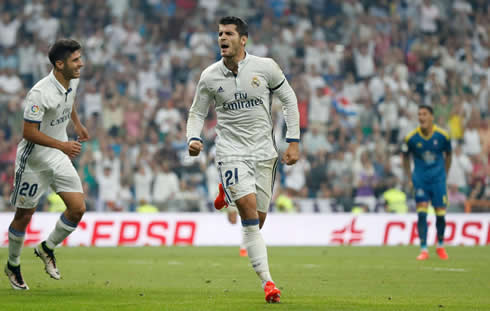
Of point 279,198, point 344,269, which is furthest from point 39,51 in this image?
point 344,269

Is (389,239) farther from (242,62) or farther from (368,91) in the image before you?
(242,62)

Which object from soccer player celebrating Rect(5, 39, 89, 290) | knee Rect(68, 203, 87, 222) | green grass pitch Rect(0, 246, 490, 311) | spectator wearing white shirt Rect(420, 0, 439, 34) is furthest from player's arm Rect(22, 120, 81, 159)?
spectator wearing white shirt Rect(420, 0, 439, 34)

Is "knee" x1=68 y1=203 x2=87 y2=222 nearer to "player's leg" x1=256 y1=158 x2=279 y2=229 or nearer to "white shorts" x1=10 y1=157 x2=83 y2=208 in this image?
"white shorts" x1=10 y1=157 x2=83 y2=208

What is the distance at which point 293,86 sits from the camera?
26.7 metres

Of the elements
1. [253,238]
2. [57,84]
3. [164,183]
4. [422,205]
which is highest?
[57,84]

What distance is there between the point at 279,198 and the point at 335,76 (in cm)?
628

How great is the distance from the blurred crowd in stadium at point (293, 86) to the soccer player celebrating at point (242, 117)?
43.1 ft

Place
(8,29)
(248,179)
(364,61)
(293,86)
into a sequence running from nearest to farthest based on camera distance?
(248,179)
(293,86)
(8,29)
(364,61)

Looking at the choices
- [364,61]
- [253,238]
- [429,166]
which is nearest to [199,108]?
[253,238]

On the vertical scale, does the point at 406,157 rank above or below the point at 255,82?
below

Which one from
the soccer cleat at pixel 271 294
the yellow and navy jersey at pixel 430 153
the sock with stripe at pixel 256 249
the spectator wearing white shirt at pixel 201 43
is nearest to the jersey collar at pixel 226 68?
the sock with stripe at pixel 256 249

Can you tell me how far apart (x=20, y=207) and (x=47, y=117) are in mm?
1085

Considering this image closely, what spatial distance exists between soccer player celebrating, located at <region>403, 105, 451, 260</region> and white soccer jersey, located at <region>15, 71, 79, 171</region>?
8394 millimetres

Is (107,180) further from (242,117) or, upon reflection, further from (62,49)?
(242,117)
